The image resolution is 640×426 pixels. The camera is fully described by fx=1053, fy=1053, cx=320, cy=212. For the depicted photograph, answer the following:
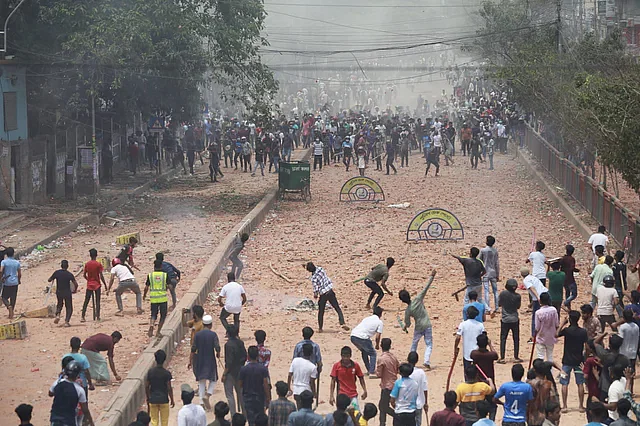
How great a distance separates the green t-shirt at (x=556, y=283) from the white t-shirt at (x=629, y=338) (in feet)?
9.81

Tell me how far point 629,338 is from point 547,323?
1.03m

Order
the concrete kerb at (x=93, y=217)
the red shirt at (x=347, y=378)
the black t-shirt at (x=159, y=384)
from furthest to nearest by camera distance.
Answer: the concrete kerb at (x=93, y=217) < the red shirt at (x=347, y=378) < the black t-shirt at (x=159, y=384)

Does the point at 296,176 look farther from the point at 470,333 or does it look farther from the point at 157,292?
the point at 470,333

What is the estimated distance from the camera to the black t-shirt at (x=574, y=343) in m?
11.1

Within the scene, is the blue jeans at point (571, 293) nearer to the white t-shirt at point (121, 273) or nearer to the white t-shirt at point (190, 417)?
the white t-shirt at point (121, 273)

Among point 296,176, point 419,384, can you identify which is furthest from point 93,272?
point 296,176

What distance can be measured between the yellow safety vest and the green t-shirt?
17.3 feet

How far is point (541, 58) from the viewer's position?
35.3 metres

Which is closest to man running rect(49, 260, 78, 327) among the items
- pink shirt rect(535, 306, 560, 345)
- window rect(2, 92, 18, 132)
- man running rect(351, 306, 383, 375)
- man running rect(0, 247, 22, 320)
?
man running rect(0, 247, 22, 320)

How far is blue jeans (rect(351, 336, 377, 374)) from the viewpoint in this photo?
12.2 meters

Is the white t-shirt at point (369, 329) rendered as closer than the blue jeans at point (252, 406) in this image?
No

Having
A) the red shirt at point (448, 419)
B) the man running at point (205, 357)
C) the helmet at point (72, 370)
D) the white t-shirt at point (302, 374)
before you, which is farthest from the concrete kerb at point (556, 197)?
the helmet at point (72, 370)

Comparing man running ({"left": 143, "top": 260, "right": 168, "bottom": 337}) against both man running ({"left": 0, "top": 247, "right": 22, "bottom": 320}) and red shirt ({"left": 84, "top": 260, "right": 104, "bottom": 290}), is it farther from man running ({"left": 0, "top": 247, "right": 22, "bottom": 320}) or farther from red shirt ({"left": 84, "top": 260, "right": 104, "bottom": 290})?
man running ({"left": 0, "top": 247, "right": 22, "bottom": 320})

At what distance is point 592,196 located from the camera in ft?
80.3
